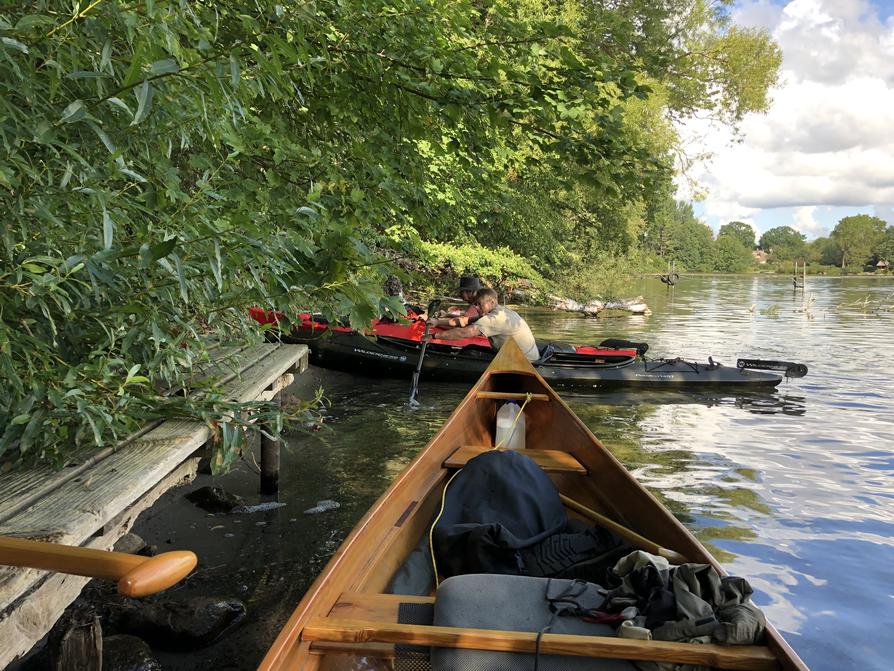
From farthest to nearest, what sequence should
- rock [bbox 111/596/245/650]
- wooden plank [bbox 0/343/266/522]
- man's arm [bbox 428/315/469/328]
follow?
man's arm [bbox 428/315/469/328], rock [bbox 111/596/245/650], wooden plank [bbox 0/343/266/522]

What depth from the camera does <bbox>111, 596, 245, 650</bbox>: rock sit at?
3.62 metres

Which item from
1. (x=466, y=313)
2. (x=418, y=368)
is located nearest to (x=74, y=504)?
(x=418, y=368)

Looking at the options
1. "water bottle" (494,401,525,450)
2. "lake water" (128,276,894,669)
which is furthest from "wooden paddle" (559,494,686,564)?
"water bottle" (494,401,525,450)

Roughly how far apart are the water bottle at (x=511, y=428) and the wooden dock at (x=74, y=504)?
331cm

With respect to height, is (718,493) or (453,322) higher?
(453,322)

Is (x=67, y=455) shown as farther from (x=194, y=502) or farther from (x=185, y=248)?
(x=194, y=502)

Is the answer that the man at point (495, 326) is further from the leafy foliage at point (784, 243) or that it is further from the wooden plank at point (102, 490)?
the leafy foliage at point (784, 243)

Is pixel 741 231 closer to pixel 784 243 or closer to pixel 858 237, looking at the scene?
pixel 784 243

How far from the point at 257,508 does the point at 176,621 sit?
2.10m

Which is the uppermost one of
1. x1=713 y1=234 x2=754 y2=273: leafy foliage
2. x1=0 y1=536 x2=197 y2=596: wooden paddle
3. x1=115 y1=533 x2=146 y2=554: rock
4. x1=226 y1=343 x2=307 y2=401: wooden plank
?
x1=713 y1=234 x2=754 y2=273: leafy foliage

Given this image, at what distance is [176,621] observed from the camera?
3.65 meters

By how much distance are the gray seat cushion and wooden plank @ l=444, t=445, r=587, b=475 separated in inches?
76.7

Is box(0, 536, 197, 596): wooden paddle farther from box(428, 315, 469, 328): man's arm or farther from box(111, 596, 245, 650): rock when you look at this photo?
box(428, 315, 469, 328): man's arm

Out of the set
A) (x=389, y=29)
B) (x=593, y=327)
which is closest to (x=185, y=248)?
(x=389, y=29)
